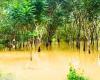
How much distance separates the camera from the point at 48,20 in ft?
99.0

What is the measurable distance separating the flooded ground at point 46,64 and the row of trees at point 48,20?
217 centimetres

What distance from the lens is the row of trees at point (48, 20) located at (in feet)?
85.1

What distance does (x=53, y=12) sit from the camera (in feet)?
98.3

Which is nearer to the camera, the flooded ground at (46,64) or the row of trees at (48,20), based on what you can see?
the flooded ground at (46,64)

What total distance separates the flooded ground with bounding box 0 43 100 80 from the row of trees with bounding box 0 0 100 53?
217cm

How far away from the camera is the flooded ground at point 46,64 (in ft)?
57.5

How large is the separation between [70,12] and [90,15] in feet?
9.52

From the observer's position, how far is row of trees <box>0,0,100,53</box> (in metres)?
26.0

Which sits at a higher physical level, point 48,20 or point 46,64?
point 48,20

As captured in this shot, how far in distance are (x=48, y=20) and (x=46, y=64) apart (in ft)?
30.4

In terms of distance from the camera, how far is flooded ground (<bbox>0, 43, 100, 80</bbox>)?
1753 centimetres

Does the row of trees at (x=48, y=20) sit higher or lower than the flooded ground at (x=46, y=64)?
higher

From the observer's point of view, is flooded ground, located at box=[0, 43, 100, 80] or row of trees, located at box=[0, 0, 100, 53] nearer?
flooded ground, located at box=[0, 43, 100, 80]

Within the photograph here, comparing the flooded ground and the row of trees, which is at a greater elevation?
the row of trees
